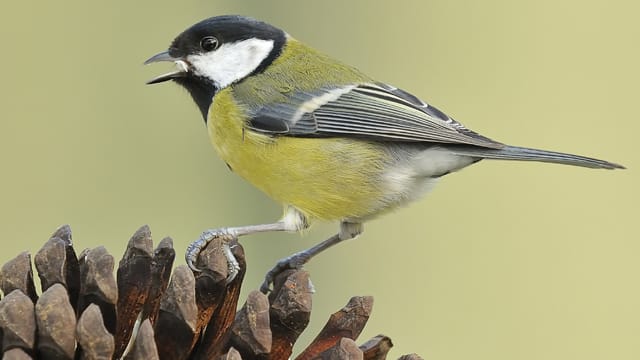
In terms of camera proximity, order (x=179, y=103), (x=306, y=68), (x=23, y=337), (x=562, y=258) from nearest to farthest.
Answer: (x=23, y=337) → (x=306, y=68) → (x=562, y=258) → (x=179, y=103)

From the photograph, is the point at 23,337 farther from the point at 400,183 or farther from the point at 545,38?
the point at 545,38

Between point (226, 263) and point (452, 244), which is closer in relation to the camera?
point (226, 263)

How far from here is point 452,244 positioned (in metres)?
2.58

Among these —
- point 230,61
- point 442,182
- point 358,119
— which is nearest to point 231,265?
point 358,119

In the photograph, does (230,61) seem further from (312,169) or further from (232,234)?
(232,234)

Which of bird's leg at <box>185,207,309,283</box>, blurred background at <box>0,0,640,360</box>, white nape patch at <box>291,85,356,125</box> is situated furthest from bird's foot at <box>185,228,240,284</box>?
blurred background at <box>0,0,640,360</box>

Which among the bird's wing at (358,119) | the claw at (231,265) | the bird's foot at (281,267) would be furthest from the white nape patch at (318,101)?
the claw at (231,265)

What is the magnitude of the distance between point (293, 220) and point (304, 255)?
0.17 metres

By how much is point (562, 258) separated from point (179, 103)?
3.48ft

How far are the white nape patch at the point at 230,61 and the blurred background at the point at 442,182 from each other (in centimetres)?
60

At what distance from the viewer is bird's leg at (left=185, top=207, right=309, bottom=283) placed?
117 centimetres

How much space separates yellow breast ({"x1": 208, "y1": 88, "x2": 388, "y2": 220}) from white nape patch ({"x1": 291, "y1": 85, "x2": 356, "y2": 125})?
0.17 ft

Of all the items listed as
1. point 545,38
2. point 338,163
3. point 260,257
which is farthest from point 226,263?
point 545,38

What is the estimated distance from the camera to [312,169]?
5.67 feet
